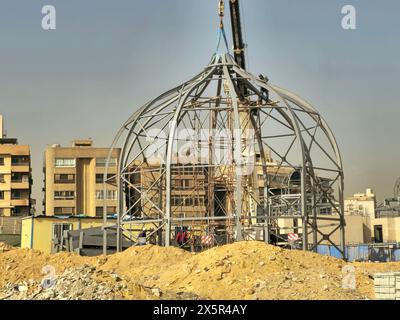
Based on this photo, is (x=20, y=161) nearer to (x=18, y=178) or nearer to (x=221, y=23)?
(x=18, y=178)

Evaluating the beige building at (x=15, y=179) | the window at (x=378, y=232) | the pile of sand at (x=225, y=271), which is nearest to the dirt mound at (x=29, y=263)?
the pile of sand at (x=225, y=271)

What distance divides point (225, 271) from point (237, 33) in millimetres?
22590

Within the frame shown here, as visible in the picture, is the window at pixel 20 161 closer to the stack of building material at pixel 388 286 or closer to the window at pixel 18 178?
the window at pixel 18 178

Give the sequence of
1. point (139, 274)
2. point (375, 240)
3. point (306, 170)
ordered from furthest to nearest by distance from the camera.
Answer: point (375, 240)
point (306, 170)
point (139, 274)

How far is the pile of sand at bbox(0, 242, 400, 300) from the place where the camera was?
22584 mm

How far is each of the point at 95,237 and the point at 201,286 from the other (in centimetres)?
2150

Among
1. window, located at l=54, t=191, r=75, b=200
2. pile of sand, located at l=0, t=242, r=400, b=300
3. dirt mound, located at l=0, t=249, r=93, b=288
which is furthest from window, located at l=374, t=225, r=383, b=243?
dirt mound, located at l=0, t=249, r=93, b=288

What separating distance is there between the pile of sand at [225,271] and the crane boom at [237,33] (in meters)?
16.0

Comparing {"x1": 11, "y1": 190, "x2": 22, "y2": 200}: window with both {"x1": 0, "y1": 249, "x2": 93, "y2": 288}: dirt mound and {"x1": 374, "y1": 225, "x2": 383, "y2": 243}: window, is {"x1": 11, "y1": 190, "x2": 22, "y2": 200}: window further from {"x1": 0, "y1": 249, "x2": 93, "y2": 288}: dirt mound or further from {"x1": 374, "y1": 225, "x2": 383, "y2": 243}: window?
{"x1": 0, "y1": 249, "x2": 93, "y2": 288}: dirt mound

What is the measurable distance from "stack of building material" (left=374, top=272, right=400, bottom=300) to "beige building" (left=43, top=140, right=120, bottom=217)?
6895 centimetres

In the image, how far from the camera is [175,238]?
A: 149 ft

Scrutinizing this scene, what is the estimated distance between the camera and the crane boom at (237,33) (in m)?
43.4
